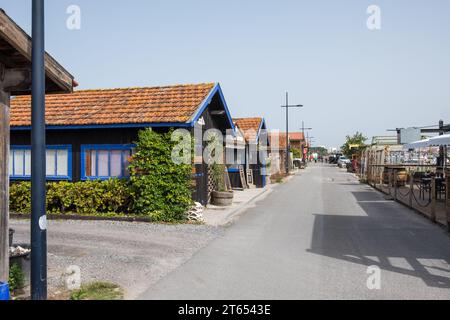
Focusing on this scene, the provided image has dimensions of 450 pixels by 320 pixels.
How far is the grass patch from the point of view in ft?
17.1

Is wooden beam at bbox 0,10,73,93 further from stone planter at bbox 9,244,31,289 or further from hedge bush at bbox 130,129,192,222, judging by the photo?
hedge bush at bbox 130,129,192,222

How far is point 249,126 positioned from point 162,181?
14.3 meters

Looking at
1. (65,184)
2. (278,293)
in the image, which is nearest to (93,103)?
(65,184)

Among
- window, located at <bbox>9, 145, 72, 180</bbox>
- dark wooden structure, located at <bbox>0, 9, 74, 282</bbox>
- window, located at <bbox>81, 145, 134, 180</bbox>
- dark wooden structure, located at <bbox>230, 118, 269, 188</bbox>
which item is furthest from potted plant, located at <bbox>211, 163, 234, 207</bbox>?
dark wooden structure, located at <bbox>0, 9, 74, 282</bbox>

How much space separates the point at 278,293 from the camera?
17.5ft

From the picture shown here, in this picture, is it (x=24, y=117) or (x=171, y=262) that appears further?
(x=24, y=117)

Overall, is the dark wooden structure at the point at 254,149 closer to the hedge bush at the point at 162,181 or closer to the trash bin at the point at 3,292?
the hedge bush at the point at 162,181

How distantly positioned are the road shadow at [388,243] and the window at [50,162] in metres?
8.31

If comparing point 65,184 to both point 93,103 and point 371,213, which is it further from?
point 371,213

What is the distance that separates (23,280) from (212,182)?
10424 mm

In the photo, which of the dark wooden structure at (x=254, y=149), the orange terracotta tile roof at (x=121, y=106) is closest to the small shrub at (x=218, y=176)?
the orange terracotta tile roof at (x=121, y=106)

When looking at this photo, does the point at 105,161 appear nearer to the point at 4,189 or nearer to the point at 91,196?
the point at 91,196

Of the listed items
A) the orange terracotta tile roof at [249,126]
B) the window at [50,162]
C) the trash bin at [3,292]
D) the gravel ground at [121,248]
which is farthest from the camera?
the orange terracotta tile roof at [249,126]

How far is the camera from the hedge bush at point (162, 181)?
437 inches
